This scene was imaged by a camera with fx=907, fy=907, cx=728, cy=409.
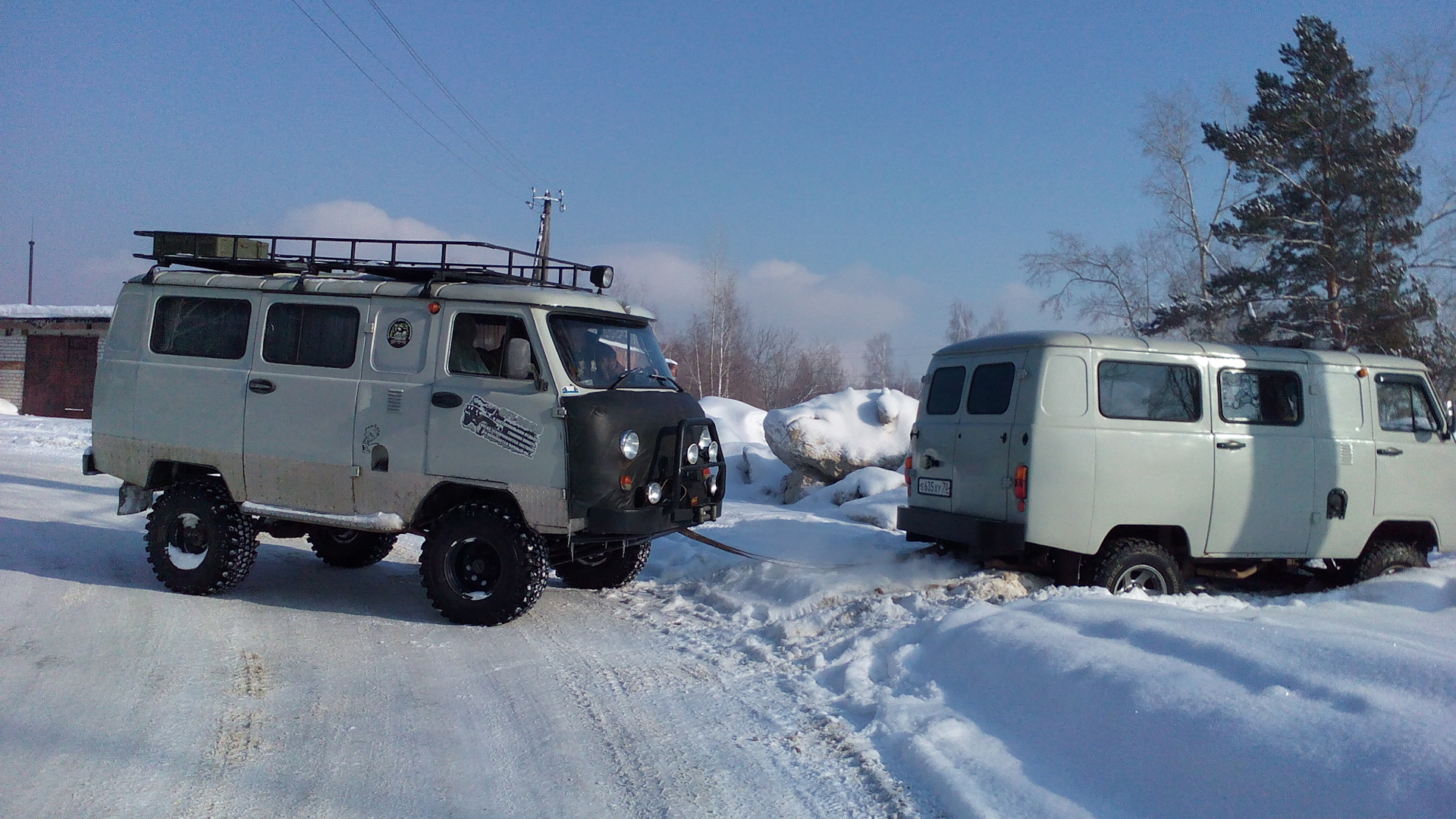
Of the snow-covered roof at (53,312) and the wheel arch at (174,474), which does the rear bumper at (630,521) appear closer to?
the wheel arch at (174,474)

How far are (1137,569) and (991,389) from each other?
1.79 m

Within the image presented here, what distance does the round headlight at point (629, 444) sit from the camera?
665 centimetres

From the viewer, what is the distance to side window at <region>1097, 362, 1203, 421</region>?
6.98 meters

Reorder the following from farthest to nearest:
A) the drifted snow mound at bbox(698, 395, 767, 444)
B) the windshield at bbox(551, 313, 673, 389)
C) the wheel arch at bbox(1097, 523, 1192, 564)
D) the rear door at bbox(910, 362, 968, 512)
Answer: the drifted snow mound at bbox(698, 395, 767, 444) < the rear door at bbox(910, 362, 968, 512) < the wheel arch at bbox(1097, 523, 1192, 564) < the windshield at bbox(551, 313, 673, 389)

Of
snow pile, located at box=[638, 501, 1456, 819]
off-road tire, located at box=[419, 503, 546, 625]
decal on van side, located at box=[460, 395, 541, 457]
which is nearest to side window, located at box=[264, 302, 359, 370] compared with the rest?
decal on van side, located at box=[460, 395, 541, 457]

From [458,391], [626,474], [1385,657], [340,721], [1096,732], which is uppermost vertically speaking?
[458,391]

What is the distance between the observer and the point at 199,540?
25.1ft

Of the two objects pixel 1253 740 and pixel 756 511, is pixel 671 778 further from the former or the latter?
pixel 756 511

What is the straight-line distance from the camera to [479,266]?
25.1 ft

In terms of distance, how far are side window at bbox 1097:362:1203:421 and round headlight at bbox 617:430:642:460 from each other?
352cm

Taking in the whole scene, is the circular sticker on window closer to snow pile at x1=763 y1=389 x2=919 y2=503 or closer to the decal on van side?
the decal on van side

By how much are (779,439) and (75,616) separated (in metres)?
11.3

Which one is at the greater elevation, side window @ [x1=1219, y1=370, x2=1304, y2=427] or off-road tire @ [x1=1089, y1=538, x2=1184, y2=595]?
side window @ [x1=1219, y1=370, x2=1304, y2=427]

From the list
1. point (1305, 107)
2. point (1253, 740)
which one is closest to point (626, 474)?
point (1253, 740)
